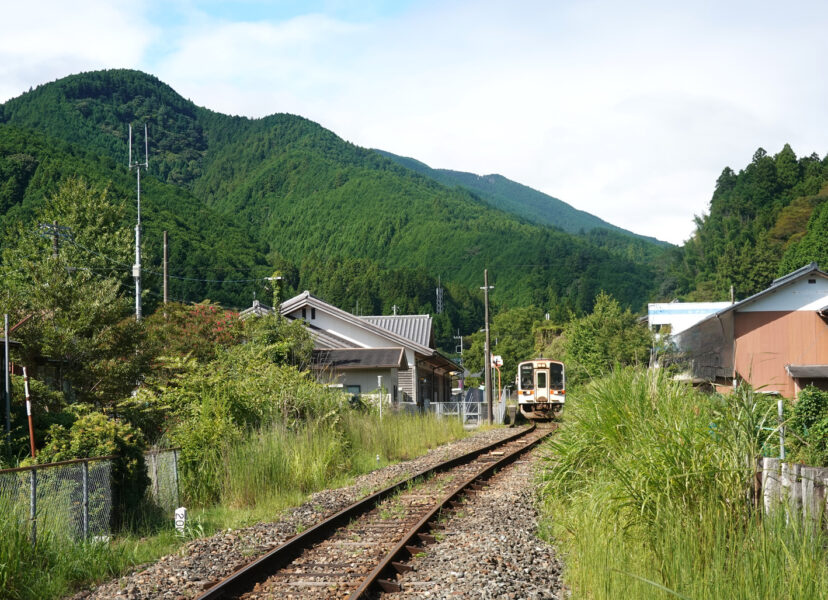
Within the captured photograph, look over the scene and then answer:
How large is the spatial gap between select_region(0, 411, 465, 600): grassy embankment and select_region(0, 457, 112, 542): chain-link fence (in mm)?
168

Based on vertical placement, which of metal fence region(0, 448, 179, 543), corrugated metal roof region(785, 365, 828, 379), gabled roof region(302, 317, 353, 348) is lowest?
metal fence region(0, 448, 179, 543)

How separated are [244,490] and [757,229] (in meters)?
87.2

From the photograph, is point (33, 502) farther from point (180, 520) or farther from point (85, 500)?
point (180, 520)

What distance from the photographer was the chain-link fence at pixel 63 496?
7.35 m

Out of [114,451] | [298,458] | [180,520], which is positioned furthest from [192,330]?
[180,520]

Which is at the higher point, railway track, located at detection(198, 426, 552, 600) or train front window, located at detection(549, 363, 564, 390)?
train front window, located at detection(549, 363, 564, 390)

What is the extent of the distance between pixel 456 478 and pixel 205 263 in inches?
1999

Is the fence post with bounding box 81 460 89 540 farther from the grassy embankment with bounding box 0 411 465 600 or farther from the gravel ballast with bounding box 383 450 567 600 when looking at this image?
the gravel ballast with bounding box 383 450 567 600

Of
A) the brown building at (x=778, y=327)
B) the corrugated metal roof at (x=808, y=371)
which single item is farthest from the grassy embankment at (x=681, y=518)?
the brown building at (x=778, y=327)

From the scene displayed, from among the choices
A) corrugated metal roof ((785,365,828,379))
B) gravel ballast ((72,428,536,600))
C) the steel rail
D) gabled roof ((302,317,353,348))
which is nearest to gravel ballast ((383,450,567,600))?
the steel rail

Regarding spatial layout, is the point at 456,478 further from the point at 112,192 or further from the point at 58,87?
the point at 58,87

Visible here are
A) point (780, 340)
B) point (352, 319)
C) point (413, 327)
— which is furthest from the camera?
point (413, 327)

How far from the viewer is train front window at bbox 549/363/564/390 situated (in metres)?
36.4

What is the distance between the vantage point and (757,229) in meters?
88.9
